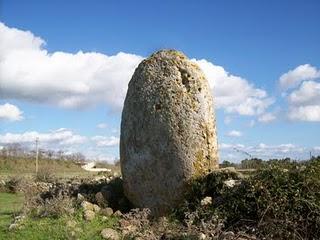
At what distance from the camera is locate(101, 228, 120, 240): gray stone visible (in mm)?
11471

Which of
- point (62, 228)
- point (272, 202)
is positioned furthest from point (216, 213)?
point (62, 228)

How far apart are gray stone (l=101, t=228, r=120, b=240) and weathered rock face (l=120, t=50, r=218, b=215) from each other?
1.65m

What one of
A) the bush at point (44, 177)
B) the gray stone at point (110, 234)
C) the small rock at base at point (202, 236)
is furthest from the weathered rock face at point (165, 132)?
the bush at point (44, 177)

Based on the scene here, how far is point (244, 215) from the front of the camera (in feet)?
38.1

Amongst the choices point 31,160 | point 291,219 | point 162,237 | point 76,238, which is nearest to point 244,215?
point 291,219

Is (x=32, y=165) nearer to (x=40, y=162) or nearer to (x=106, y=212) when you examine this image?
(x=40, y=162)

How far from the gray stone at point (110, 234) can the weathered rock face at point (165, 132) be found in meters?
1.65

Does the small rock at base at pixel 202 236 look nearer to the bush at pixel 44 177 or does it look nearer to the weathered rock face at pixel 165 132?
the weathered rock face at pixel 165 132

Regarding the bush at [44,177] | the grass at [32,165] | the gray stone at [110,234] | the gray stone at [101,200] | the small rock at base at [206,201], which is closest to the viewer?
the gray stone at [110,234]

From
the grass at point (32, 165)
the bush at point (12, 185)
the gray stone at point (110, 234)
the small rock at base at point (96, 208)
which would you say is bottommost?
the gray stone at point (110, 234)

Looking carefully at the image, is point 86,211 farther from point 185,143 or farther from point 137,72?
point 137,72

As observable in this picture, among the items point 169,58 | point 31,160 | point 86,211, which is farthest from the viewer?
point 31,160

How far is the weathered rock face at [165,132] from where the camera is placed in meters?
12.9

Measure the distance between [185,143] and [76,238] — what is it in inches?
131
